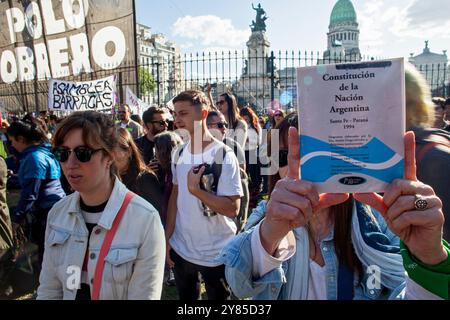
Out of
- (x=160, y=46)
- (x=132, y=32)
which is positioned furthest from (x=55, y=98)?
(x=160, y=46)

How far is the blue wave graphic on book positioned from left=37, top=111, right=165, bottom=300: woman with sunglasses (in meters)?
1.01

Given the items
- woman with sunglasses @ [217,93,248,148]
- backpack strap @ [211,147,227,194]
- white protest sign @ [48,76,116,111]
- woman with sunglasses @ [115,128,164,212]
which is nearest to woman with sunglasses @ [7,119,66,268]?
woman with sunglasses @ [115,128,164,212]

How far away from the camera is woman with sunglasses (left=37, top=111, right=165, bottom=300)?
177cm

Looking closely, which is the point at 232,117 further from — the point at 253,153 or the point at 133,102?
the point at 133,102

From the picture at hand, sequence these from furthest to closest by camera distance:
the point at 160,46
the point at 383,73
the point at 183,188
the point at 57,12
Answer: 1. the point at 160,46
2. the point at 57,12
3. the point at 183,188
4. the point at 383,73

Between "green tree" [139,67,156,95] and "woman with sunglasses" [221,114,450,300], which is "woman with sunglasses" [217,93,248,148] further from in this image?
"green tree" [139,67,156,95]

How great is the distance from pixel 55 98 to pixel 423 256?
9024 millimetres

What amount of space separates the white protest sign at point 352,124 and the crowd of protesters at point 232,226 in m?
0.05

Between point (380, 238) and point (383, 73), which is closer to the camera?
point (383, 73)

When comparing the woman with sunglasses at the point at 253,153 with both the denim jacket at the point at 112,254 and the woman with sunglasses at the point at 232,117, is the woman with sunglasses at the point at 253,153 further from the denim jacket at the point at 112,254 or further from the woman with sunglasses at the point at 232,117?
the denim jacket at the point at 112,254

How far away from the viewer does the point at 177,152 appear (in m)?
3.25

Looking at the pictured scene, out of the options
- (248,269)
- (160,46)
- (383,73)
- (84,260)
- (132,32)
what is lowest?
(84,260)

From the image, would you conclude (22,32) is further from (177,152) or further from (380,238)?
(380,238)

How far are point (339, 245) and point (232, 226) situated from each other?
1543mm
